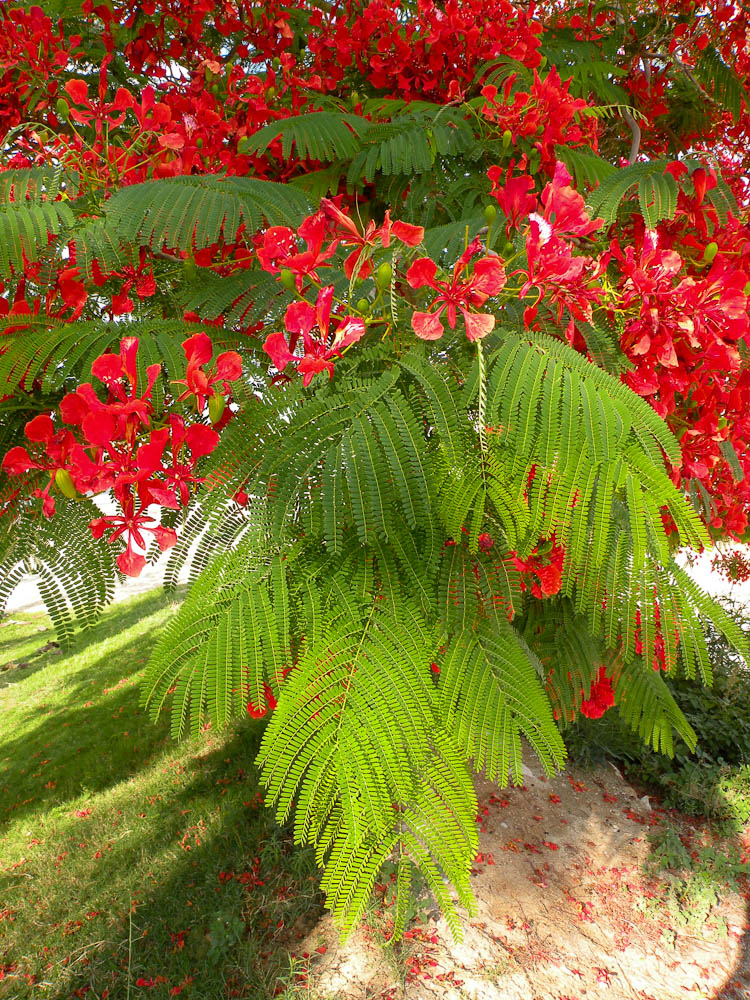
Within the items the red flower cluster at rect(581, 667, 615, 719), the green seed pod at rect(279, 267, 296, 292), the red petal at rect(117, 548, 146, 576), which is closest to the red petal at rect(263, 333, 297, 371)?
the green seed pod at rect(279, 267, 296, 292)

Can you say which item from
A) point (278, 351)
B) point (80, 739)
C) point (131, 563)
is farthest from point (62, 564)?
point (80, 739)

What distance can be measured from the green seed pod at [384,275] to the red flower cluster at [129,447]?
1.00 feet

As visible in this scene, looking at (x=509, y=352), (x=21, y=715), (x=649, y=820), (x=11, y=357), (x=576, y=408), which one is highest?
(x=11, y=357)

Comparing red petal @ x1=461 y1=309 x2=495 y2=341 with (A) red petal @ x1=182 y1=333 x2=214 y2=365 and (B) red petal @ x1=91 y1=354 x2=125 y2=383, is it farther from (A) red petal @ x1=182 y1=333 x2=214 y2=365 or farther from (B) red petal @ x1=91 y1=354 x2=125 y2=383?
(B) red petal @ x1=91 y1=354 x2=125 y2=383

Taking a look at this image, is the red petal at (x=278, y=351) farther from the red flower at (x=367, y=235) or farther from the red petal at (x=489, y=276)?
the red petal at (x=489, y=276)

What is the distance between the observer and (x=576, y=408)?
3.46 feet

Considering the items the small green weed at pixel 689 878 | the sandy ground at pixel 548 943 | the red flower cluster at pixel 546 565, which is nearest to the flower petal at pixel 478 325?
the red flower cluster at pixel 546 565

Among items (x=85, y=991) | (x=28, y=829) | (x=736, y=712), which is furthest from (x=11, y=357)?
(x=736, y=712)

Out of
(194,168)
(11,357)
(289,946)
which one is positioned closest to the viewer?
(11,357)

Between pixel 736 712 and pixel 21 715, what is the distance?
7139 mm

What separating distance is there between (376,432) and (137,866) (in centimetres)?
418

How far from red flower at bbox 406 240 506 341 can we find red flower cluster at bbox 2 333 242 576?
36 centimetres

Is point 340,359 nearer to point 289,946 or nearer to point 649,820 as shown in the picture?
point 289,946

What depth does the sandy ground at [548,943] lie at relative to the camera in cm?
304
